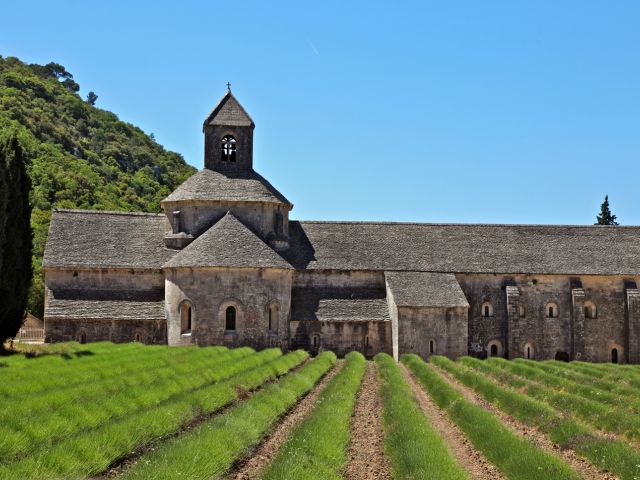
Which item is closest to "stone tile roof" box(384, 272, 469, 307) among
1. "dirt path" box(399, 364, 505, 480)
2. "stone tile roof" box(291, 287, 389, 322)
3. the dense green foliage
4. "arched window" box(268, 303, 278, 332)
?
"stone tile roof" box(291, 287, 389, 322)

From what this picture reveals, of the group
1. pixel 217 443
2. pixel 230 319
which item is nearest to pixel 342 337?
pixel 230 319

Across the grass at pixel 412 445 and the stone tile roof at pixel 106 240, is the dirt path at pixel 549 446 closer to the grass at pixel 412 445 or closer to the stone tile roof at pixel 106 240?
the grass at pixel 412 445

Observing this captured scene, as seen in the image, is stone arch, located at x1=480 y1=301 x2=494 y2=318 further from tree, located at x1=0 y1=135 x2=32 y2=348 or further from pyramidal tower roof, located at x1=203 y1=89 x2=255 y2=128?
tree, located at x1=0 y1=135 x2=32 y2=348

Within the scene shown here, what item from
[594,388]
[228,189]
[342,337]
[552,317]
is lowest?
[594,388]

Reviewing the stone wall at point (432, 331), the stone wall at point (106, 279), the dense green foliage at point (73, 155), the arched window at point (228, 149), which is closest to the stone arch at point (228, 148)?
the arched window at point (228, 149)

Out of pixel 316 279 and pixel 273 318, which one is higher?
pixel 316 279

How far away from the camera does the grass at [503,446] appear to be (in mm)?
15844

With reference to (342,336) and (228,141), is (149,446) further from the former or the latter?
(228,141)

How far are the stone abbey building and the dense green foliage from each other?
20.0m

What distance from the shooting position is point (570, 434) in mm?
20031

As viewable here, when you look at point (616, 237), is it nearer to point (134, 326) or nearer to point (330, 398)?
point (134, 326)

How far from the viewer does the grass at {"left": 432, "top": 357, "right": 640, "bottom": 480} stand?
54.9ft

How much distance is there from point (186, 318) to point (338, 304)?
9.49m

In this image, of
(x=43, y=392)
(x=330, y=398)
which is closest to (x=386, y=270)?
(x=330, y=398)
